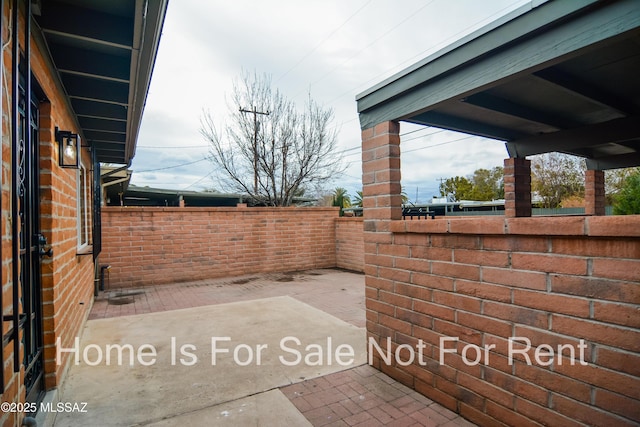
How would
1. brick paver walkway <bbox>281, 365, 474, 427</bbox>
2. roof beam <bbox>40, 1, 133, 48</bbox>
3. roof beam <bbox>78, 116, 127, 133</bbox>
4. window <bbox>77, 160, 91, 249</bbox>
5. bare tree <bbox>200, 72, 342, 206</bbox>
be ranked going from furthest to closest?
bare tree <bbox>200, 72, 342, 206</bbox>
window <bbox>77, 160, 91, 249</bbox>
roof beam <bbox>78, 116, 127, 133</bbox>
brick paver walkway <bbox>281, 365, 474, 427</bbox>
roof beam <bbox>40, 1, 133, 48</bbox>

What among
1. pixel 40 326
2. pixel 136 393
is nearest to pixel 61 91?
pixel 40 326

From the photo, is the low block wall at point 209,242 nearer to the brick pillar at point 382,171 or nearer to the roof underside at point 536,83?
the roof underside at point 536,83

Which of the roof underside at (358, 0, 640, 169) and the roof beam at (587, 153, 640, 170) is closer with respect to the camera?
the roof underside at (358, 0, 640, 169)

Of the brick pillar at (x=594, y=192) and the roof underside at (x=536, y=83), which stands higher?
the roof underside at (x=536, y=83)

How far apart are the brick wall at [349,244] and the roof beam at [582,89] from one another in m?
5.55

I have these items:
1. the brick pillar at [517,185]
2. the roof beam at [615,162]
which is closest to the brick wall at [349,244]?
A: the brick pillar at [517,185]

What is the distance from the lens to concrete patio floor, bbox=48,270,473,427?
2.34 m

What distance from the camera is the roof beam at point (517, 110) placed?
3.08m

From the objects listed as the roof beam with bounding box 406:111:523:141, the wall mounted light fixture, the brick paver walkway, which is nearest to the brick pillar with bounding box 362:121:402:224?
the roof beam with bounding box 406:111:523:141

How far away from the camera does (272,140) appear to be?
12836 millimetres

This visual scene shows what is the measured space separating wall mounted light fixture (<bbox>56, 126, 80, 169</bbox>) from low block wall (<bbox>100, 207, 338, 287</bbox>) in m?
4.31

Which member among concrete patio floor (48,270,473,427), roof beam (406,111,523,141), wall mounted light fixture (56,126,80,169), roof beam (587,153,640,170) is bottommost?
concrete patio floor (48,270,473,427)

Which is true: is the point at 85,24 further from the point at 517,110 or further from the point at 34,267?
the point at 517,110

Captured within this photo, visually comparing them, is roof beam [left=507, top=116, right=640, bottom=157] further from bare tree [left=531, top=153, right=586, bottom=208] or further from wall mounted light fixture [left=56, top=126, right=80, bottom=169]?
bare tree [left=531, top=153, right=586, bottom=208]
